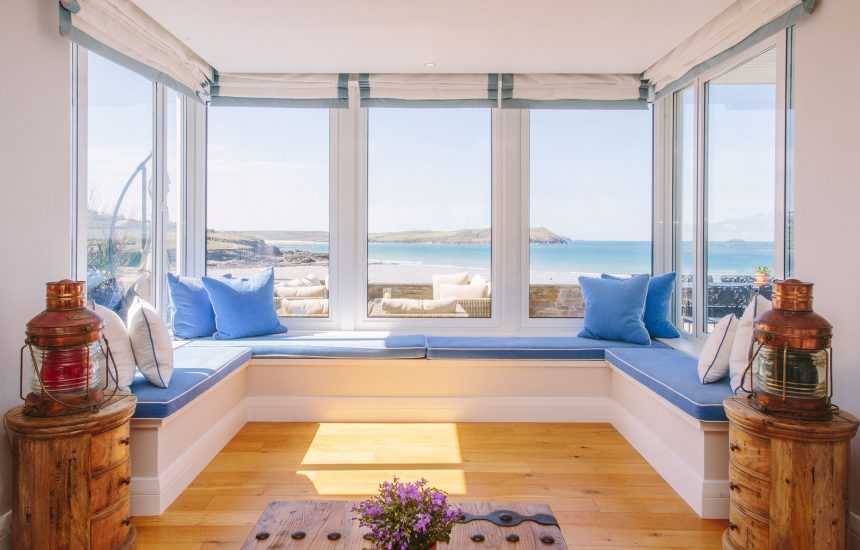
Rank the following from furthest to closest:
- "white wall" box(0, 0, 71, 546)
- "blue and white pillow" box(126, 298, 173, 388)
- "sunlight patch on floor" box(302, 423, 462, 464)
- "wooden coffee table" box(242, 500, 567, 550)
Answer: "sunlight patch on floor" box(302, 423, 462, 464)
"blue and white pillow" box(126, 298, 173, 388)
"white wall" box(0, 0, 71, 546)
"wooden coffee table" box(242, 500, 567, 550)

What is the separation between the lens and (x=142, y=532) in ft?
8.17

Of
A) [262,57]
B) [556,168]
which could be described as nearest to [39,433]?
[262,57]

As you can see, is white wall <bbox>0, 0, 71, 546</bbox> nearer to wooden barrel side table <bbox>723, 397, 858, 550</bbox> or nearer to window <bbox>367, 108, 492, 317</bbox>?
window <bbox>367, 108, 492, 317</bbox>

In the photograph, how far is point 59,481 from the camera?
2.08 metres

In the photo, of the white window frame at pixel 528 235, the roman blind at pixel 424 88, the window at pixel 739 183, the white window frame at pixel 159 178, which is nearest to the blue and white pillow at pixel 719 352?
the window at pixel 739 183

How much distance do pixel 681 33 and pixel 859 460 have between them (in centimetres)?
255

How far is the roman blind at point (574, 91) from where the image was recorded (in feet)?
14.3

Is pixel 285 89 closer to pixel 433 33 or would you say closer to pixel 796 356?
pixel 433 33

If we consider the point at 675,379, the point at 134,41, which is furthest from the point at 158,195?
the point at 675,379

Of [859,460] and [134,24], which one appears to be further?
[134,24]

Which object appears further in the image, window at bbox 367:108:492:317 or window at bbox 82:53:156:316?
window at bbox 367:108:492:317

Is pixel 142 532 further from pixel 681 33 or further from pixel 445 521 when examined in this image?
pixel 681 33

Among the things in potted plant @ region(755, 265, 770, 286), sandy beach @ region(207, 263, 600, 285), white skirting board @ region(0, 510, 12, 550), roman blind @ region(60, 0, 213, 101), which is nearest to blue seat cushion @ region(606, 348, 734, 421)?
potted plant @ region(755, 265, 770, 286)

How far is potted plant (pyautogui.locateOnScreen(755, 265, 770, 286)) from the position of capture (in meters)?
3.22
